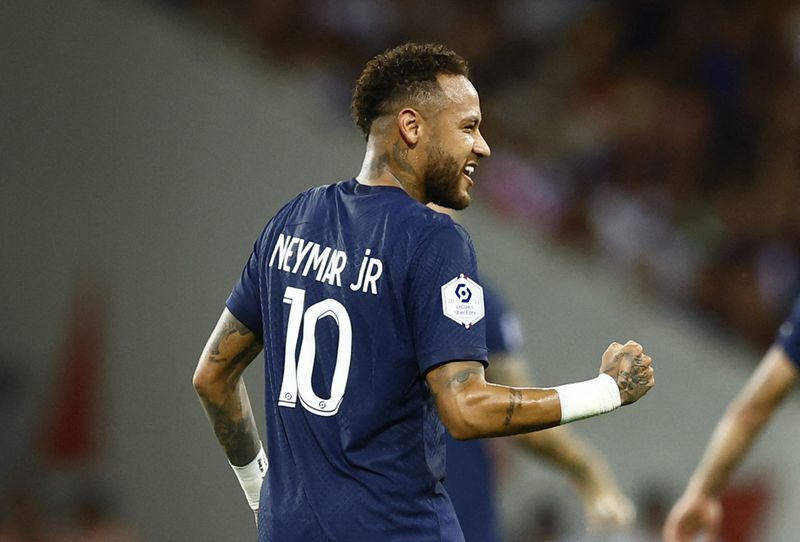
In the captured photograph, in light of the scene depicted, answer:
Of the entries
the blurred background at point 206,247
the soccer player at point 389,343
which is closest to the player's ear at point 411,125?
the soccer player at point 389,343

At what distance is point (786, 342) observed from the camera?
4.76 metres

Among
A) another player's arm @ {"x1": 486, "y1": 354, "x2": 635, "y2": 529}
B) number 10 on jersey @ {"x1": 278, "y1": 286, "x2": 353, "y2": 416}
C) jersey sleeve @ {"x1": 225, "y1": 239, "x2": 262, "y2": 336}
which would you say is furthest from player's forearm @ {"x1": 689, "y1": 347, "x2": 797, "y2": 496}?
number 10 on jersey @ {"x1": 278, "y1": 286, "x2": 353, "y2": 416}

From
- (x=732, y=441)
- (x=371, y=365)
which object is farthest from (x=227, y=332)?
(x=732, y=441)

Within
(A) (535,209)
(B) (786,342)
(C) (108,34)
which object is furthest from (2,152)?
(B) (786,342)

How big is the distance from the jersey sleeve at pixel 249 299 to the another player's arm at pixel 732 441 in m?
1.89

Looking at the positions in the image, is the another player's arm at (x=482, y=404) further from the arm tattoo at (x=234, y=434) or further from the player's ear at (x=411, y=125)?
the arm tattoo at (x=234, y=434)

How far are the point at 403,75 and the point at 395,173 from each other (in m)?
0.26

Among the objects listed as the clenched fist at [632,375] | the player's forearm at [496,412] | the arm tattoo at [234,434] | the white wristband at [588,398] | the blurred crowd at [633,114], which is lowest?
the arm tattoo at [234,434]

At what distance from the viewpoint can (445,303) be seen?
10.7ft

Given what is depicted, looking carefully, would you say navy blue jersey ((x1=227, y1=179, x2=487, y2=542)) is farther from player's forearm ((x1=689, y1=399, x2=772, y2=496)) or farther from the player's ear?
player's forearm ((x1=689, y1=399, x2=772, y2=496))

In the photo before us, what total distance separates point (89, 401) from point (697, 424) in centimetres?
442

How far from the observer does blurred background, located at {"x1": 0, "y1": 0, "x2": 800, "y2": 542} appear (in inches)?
388

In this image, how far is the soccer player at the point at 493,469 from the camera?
4.59 m

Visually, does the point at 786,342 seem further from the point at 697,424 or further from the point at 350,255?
the point at 697,424
